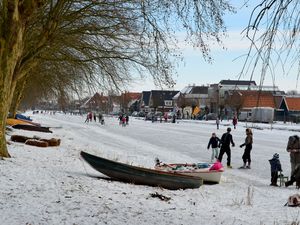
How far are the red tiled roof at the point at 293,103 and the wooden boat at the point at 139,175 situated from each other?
217ft

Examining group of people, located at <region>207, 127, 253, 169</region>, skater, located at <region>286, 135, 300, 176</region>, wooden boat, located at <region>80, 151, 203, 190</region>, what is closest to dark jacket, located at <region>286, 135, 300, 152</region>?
skater, located at <region>286, 135, 300, 176</region>

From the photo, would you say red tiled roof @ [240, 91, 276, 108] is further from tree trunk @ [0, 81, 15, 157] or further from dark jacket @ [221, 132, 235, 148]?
dark jacket @ [221, 132, 235, 148]

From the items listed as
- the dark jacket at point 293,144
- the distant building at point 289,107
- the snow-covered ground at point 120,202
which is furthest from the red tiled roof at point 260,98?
the distant building at point 289,107

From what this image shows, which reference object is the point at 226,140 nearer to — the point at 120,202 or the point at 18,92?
the point at 120,202

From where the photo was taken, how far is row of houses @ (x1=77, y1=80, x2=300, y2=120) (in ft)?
17.2

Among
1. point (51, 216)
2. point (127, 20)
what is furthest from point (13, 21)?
point (51, 216)

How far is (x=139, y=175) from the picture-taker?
454 inches

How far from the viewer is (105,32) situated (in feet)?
50.6

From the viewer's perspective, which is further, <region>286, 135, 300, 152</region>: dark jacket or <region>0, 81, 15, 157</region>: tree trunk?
<region>286, 135, 300, 152</region>: dark jacket

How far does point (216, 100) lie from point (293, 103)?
46.3 ft

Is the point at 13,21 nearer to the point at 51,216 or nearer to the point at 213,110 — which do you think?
the point at 51,216

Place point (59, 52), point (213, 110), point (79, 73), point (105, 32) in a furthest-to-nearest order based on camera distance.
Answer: point (213, 110) < point (79, 73) < point (59, 52) < point (105, 32)

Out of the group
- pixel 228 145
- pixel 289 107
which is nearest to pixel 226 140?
pixel 228 145

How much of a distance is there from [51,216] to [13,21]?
5.79 meters
